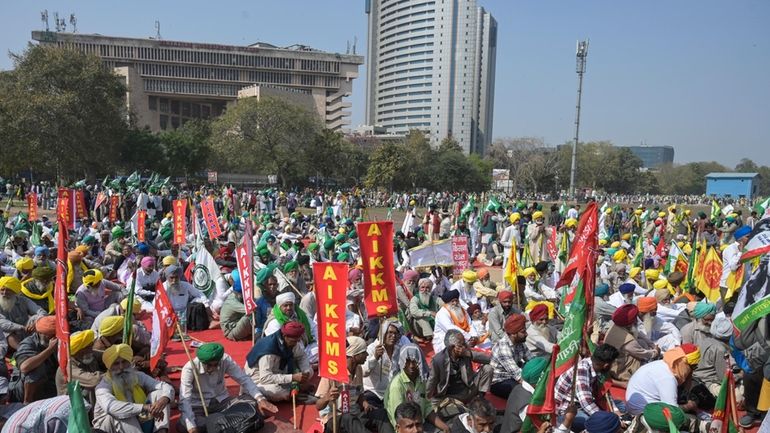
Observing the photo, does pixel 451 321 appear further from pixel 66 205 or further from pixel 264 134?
pixel 264 134

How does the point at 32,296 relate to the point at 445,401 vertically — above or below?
above

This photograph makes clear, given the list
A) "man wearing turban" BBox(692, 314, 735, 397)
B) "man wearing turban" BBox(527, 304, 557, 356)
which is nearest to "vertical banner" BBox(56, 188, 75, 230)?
"man wearing turban" BBox(527, 304, 557, 356)

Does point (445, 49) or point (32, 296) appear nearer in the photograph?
point (32, 296)

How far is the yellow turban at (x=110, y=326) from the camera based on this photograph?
531 centimetres

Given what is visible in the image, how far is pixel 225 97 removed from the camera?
8888cm

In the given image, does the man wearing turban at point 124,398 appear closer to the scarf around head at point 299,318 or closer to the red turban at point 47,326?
the red turban at point 47,326

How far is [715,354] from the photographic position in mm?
6230

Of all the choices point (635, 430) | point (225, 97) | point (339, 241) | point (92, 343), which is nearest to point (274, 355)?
point (92, 343)

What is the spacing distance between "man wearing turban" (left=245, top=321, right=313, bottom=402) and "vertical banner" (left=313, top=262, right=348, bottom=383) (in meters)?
0.99

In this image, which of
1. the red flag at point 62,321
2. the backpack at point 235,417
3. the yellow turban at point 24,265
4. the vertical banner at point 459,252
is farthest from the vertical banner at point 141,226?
the backpack at point 235,417

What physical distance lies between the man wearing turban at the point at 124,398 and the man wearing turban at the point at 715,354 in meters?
5.42

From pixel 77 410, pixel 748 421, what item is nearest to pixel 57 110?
pixel 77 410

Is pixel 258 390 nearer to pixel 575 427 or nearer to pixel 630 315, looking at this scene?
pixel 575 427

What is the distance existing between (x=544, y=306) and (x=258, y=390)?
3.26 metres
